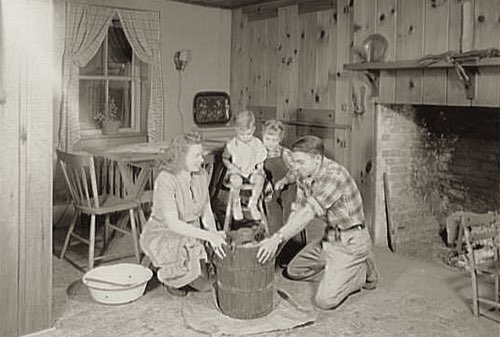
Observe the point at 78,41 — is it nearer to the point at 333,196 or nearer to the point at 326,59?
the point at 326,59

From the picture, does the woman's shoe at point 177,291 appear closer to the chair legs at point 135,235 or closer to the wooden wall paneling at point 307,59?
the chair legs at point 135,235

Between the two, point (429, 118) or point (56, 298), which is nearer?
point (56, 298)

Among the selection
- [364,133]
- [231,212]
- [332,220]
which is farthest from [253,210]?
[364,133]

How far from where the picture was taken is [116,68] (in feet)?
17.9

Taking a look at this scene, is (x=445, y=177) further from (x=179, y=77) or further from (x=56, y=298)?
(x=56, y=298)

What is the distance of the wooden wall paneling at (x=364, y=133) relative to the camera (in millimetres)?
4559

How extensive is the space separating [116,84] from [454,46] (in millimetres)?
2977

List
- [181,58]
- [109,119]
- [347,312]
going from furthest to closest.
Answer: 1. [181,58]
2. [109,119]
3. [347,312]

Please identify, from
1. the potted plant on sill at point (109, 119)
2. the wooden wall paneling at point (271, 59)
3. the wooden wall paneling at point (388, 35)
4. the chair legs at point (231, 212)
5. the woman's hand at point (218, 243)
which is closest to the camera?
the woman's hand at point (218, 243)

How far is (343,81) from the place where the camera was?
193 inches

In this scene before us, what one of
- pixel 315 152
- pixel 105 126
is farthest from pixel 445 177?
pixel 105 126

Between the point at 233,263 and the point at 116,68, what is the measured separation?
2.92 meters

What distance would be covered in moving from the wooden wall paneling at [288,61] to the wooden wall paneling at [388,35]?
1085mm

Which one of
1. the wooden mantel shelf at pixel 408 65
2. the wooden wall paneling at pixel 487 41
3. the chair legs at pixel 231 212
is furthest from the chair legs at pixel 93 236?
the wooden wall paneling at pixel 487 41
